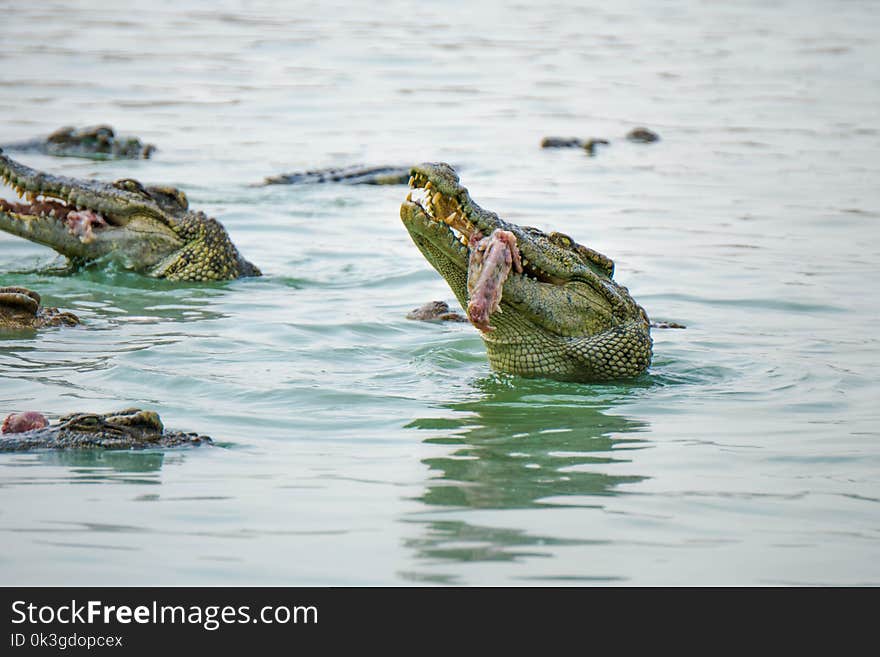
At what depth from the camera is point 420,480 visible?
6.03 meters

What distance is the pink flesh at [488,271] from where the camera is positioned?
716 centimetres

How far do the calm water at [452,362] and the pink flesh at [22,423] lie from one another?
303 mm

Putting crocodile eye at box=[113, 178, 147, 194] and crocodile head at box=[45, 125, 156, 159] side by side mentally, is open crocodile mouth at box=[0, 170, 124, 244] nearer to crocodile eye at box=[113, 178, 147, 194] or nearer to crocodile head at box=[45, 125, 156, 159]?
crocodile eye at box=[113, 178, 147, 194]

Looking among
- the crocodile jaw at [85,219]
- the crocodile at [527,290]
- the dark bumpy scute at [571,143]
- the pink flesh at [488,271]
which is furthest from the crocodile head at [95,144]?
the pink flesh at [488,271]

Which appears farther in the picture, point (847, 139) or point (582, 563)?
point (847, 139)

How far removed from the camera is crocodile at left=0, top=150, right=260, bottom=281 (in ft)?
36.3

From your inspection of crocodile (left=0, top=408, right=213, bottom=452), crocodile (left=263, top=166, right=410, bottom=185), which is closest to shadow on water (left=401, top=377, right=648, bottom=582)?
crocodile (left=0, top=408, right=213, bottom=452)

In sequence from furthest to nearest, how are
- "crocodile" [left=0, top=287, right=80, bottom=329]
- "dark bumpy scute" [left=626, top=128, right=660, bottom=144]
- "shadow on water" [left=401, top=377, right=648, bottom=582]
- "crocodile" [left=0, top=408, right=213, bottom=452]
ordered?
"dark bumpy scute" [left=626, top=128, right=660, bottom=144]
"crocodile" [left=0, top=287, right=80, bottom=329]
"crocodile" [left=0, top=408, right=213, bottom=452]
"shadow on water" [left=401, top=377, right=648, bottom=582]

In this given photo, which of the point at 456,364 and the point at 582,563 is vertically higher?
the point at 582,563

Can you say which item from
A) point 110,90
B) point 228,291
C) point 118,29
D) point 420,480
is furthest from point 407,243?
point 118,29

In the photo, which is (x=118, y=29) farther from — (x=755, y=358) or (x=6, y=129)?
(x=755, y=358)

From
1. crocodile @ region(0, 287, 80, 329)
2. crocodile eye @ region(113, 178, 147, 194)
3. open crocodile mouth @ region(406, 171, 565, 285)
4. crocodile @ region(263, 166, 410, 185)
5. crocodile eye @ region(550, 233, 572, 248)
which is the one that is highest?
open crocodile mouth @ region(406, 171, 565, 285)

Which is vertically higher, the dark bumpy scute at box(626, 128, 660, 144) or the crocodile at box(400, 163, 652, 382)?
the crocodile at box(400, 163, 652, 382)

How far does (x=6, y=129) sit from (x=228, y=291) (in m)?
9.78
